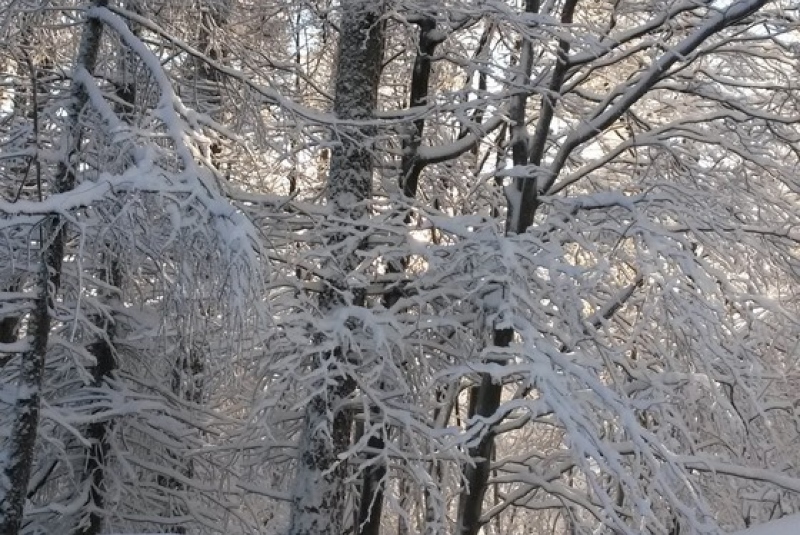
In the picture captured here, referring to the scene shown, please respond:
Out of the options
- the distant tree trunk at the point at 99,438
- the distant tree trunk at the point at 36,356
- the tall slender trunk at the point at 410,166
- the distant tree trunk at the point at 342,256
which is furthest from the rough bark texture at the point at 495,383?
the distant tree trunk at the point at 99,438

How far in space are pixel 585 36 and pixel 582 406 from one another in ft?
8.07

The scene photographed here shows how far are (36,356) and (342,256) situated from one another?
2.07m

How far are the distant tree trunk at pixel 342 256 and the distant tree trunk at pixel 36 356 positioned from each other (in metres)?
1.69

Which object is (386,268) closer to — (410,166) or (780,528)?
(410,166)

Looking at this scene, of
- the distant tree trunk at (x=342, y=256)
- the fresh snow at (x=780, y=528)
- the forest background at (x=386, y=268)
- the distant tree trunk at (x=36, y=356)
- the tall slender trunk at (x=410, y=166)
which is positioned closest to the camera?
the fresh snow at (x=780, y=528)

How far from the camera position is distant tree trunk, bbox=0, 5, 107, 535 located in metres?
4.98

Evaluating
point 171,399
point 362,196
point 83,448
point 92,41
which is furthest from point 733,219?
point 83,448

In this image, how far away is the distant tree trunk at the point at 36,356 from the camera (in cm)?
498

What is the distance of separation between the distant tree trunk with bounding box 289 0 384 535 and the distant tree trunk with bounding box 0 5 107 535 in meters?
1.69

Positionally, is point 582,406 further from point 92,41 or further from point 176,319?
point 92,41

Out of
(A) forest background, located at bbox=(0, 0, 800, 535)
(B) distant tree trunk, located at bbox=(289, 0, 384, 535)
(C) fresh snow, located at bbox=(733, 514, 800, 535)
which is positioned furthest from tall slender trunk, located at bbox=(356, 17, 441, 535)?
(C) fresh snow, located at bbox=(733, 514, 800, 535)

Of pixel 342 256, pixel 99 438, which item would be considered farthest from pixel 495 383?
pixel 99 438

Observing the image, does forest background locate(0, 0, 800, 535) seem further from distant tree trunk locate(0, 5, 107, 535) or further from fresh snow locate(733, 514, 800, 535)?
fresh snow locate(733, 514, 800, 535)

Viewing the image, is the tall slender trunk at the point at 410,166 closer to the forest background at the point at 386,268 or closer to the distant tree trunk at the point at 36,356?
the forest background at the point at 386,268
